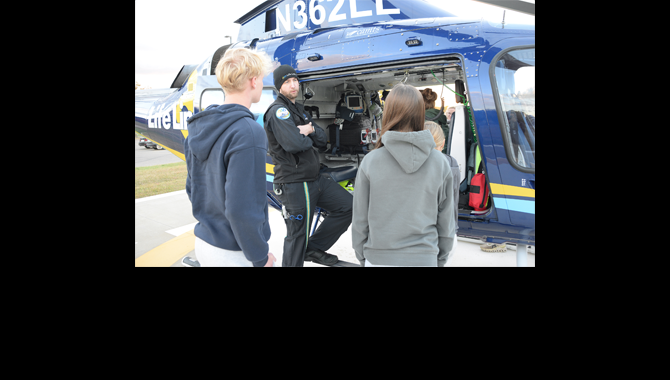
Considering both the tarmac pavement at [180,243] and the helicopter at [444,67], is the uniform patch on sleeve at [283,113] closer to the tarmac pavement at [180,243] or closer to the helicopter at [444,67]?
the helicopter at [444,67]

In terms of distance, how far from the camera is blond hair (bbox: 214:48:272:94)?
156cm

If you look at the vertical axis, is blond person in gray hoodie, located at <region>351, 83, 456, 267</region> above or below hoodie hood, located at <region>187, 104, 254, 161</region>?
below

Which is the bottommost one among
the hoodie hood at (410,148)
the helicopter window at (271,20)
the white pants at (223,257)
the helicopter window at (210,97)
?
the white pants at (223,257)

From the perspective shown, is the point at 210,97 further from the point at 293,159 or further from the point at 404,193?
the point at 404,193

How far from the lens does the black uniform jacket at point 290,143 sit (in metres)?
2.85

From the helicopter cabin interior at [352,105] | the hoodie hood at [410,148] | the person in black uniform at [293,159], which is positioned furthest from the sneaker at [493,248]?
the hoodie hood at [410,148]

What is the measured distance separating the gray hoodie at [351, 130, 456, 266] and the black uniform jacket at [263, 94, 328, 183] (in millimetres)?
1306

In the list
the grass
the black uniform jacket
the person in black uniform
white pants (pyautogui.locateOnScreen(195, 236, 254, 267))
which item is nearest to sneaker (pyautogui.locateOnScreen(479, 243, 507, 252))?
the person in black uniform

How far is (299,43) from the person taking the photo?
353cm

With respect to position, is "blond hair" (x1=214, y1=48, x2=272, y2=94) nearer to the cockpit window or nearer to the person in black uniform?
the person in black uniform

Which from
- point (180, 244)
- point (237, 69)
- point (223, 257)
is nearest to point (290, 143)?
point (237, 69)

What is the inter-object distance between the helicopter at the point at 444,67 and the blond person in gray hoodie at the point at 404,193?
2.17 ft

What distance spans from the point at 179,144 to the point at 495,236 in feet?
12.4
